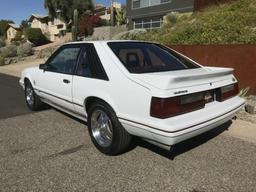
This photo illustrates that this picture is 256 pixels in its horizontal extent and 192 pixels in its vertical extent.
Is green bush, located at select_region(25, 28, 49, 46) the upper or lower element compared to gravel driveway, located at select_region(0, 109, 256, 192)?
upper

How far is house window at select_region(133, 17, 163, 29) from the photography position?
2597cm

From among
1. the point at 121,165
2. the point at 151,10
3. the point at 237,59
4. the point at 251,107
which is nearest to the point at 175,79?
the point at 121,165

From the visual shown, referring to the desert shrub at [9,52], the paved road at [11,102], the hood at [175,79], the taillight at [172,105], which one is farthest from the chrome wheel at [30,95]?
the desert shrub at [9,52]

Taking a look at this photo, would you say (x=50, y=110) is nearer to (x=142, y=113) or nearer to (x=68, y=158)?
(x=68, y=158)

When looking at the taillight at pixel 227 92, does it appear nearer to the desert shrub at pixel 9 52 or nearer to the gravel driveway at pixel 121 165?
the gravel driveway at pixel 121 165

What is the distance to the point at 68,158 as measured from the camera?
424 cm

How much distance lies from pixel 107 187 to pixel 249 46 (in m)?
5.46

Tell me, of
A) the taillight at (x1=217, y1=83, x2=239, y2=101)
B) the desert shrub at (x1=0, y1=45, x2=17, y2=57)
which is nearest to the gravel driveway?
the taillight at (x1=217, y1=83, x2=239, y2=101)

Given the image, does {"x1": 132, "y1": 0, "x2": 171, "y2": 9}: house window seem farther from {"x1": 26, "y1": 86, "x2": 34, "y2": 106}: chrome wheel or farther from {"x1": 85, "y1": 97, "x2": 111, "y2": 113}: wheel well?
{"x1": 85, "y1": 97, "x2": 111, "y2": 113}: wheel well

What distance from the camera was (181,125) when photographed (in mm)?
3494

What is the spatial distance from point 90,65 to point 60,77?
35.8 inches

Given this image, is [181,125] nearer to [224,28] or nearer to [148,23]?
[224,28]

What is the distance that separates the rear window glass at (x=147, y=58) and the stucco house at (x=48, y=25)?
154 feet

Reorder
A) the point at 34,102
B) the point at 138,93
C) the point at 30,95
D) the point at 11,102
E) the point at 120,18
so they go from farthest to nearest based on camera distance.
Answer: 1. the point at 120,18
2. the point at 11,102
3. the point at 30,95
4. the point at 34,102
5. the point at 138,93
